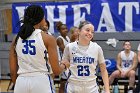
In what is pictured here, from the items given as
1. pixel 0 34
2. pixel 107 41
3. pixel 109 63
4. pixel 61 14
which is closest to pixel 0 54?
pixel 0 34

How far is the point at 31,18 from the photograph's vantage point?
3.40 metres

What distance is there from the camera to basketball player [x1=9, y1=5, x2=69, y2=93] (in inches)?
133

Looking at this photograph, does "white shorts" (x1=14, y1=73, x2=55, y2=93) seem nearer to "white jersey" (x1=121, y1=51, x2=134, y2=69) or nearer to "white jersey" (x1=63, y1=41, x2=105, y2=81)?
"white jersey" (x1=63, y1=41, x2=105, y2=81)

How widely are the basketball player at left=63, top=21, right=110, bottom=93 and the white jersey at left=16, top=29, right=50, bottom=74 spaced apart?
0.69 metres

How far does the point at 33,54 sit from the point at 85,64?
0.85 meters

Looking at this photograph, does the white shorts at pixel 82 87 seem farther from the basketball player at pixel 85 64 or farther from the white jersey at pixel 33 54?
the white jersey at pixel 33 54

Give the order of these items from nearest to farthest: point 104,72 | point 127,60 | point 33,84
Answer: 1. point 33,84
2. point 104,72
3. point 127,60

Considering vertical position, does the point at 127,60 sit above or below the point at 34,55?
below

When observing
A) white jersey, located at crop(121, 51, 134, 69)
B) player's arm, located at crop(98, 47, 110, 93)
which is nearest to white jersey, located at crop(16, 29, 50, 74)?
player's arm, located at crop(98, 47, 110, 93)

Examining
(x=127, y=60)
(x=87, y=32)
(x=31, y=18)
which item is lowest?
(x=127, y=60)

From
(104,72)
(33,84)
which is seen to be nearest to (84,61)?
(104,72)

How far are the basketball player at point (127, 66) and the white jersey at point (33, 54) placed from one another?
17.3ft

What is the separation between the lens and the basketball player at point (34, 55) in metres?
3.39

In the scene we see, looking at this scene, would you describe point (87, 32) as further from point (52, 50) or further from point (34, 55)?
point (34, 55)
